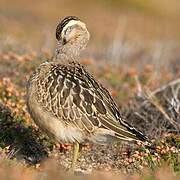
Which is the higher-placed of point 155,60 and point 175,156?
point 155,60

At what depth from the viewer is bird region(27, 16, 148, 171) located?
26.1ft

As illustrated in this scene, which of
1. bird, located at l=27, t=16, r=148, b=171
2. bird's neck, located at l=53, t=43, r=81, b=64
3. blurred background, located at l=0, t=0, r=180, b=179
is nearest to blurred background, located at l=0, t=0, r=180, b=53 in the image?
blurred background, located at l=0, t=0, r=180, b=179

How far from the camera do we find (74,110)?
26.2ft

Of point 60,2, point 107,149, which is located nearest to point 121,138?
point 107,149

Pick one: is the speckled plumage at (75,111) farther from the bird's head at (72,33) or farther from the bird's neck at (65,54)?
the bird's head at (72,33)

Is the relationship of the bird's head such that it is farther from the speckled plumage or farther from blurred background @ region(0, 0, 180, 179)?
blurred background @ region(0, 0, 180, 179)

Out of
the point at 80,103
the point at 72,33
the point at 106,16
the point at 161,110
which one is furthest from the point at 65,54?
the point at 106,16

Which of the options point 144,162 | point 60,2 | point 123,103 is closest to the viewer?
point 144,162

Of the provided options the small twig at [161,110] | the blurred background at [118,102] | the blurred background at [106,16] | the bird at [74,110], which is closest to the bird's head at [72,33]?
the bird at [74,110]

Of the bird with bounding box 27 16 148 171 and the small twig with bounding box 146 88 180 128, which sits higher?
the small twig with bounding box 146 88 180 128

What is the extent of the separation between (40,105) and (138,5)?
117ft

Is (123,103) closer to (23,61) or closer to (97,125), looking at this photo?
(23,61)

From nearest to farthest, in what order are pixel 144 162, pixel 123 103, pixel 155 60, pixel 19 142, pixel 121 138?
pixel 121 138 < pixel 144 162 < pixel 19 142 < pixel 123 103 < pixel 155 60

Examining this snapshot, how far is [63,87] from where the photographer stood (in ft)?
26.7
